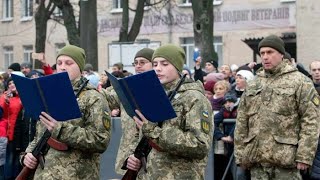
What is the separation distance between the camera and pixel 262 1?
33469mm

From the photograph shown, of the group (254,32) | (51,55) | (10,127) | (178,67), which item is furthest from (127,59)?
(51,55)

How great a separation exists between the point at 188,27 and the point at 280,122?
2878 centimetres

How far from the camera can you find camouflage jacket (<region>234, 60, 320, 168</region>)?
312 inches

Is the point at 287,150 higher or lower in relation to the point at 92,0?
lower

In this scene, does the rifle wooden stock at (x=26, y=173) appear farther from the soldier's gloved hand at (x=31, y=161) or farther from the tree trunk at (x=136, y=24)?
the tree trunk at (x=136, y=24)

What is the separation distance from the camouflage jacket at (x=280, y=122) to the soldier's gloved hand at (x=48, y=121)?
6.38 ft

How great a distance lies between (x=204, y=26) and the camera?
22.9m

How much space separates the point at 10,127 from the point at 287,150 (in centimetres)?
560

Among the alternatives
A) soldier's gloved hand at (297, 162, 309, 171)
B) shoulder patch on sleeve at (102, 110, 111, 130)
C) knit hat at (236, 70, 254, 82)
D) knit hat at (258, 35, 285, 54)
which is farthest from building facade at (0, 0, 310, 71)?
shoulder patch on sleeve at (102, 110, 111, 130)

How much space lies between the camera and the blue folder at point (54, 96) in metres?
7.11

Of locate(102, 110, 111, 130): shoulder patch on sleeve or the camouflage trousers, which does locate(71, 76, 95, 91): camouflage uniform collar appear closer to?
locate(102, 110, 111, 130): shoulder patch on sleeve

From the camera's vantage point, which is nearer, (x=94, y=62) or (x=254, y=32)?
(x=94, y=62)

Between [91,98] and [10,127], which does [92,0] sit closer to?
[10,127]

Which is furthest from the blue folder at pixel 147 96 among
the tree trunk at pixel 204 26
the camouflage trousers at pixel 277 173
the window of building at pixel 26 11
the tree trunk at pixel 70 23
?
the window of building at pixel 26 11
